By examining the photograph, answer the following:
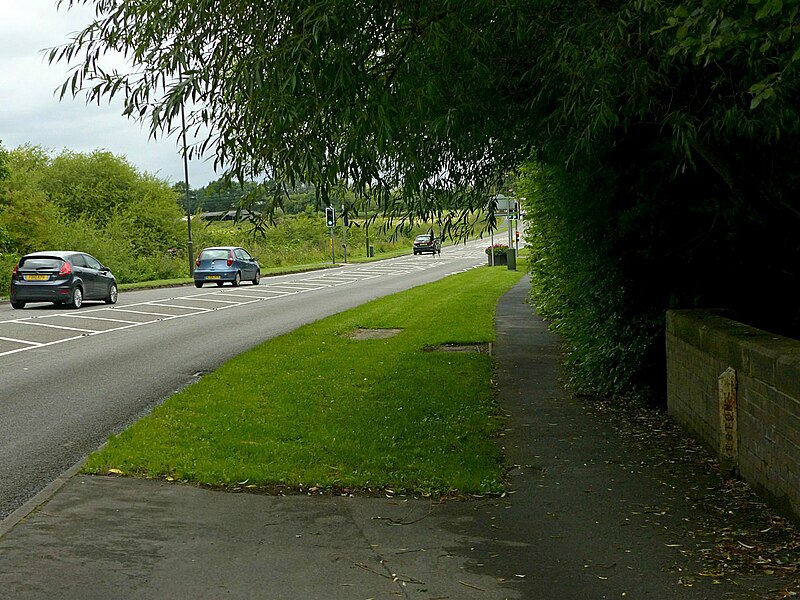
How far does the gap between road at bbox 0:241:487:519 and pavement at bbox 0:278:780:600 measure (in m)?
0.96

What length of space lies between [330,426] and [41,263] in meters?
20.3

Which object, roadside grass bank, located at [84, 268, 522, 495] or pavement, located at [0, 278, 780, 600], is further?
roadside grass bank, located at [84, 268, 522, 495]

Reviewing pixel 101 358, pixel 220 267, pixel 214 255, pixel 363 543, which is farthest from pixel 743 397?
pixel 214 255

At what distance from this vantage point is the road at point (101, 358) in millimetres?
8711

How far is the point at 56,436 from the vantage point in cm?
916

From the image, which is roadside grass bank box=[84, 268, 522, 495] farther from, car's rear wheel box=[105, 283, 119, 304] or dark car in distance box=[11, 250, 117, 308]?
car's rear wheel box=[105, 283, 119, 304]

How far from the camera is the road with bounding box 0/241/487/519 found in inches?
343

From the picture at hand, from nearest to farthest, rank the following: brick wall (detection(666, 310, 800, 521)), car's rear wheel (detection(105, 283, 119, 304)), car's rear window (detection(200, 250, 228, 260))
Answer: brick wall (detection(666, 310, 800, 521)) < car's rear wheel (detection(105, 283, 119, 304)) < car's rear window (detection(200, 250, 228, 260))

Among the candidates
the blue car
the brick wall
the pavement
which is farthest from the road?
the blue car

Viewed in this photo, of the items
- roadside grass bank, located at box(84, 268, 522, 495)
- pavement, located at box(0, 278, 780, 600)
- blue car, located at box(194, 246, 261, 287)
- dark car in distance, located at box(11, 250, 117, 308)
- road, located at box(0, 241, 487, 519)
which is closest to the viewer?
pavement, located at box(0, 278, 780, 600)

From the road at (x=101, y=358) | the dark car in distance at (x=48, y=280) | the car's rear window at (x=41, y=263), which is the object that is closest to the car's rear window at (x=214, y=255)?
the road at (x=101, y=358)

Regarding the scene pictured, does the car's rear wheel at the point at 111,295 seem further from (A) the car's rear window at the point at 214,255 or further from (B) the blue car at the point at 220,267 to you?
(A) the car's rear window at the point at 214,255

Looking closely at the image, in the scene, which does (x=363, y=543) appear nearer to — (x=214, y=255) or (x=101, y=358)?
(x=101, y=358)

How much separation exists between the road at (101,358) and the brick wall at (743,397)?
15.8 ft
